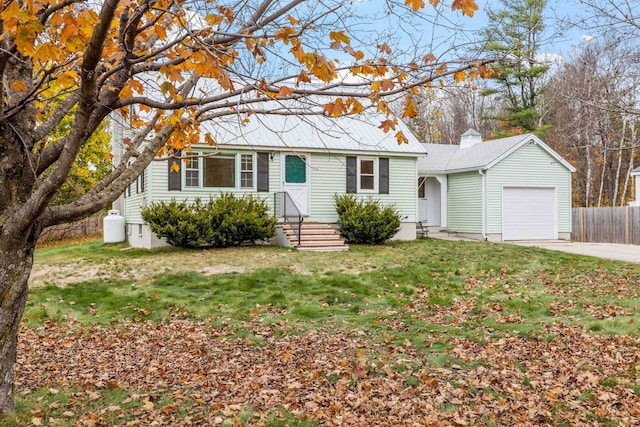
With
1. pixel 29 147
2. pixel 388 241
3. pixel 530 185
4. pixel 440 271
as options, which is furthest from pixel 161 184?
pixel 530 185

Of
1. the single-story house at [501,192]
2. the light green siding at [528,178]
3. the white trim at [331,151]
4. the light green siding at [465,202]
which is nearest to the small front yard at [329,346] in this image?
the white trim at [331,151]

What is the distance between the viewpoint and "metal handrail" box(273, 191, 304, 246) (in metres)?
15.2

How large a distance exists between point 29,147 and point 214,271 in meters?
7.23

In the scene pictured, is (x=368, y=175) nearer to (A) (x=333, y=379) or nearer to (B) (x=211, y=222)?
(B) (x=211, y=222)

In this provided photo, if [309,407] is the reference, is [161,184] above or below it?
above

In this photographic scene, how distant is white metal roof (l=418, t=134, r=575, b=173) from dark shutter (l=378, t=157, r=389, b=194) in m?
3.33

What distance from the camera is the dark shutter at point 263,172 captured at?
1565 centimetres

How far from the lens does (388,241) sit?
16.5m

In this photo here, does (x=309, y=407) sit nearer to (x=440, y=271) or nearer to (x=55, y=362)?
(x=55, y=362)

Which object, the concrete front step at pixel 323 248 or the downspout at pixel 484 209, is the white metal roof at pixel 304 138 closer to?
the downspout at pixel 484 209

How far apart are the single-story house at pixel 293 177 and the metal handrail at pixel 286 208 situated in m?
0.03

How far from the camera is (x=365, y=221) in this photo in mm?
15562

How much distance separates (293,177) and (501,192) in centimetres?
800

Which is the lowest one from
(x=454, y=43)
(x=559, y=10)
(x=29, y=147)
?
(x=29, y=147)
